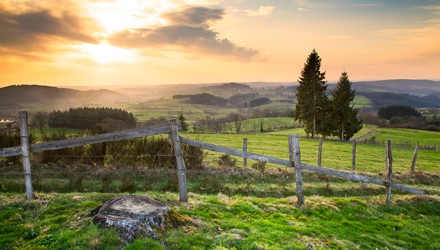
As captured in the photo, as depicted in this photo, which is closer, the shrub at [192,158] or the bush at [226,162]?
the shrub at [192,158]

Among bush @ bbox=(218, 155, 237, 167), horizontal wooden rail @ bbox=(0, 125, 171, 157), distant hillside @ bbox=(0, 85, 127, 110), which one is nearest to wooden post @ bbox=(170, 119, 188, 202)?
horizontal wooden rail @ bbox=(0, 125, 171, 157)

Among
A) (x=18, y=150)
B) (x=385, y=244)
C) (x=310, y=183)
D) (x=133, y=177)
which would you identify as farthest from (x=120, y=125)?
(x=385, y=244)

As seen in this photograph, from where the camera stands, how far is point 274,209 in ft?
28.5

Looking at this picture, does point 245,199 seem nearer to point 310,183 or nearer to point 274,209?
point 274,209

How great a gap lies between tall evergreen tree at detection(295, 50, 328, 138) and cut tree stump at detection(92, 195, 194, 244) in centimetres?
4635

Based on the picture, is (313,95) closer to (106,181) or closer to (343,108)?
(343,108)

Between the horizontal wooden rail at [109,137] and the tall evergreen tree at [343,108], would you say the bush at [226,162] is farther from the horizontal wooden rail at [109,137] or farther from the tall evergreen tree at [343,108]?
the tall evergreen tree at [343,108]

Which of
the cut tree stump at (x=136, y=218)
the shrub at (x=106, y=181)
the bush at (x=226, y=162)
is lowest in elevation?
the bush at (x=226, y=162)

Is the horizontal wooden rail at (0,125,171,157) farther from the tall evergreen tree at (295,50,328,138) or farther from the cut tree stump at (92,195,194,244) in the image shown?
the tall evergreen tree at (295,50,328,138)

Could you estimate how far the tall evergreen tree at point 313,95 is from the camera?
49.7 meters

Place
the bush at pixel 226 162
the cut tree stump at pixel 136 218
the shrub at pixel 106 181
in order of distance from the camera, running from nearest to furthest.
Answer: the cut tree stump at pixel 136 218 < the shrub at pixel 106 181 < the bush at pixel 226 162

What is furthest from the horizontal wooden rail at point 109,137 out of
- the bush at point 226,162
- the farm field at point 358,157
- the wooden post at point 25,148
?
the farm field at point 358,157

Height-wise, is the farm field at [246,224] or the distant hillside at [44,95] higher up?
the distant hillside at [44,95]

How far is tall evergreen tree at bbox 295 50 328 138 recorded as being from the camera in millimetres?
49688
